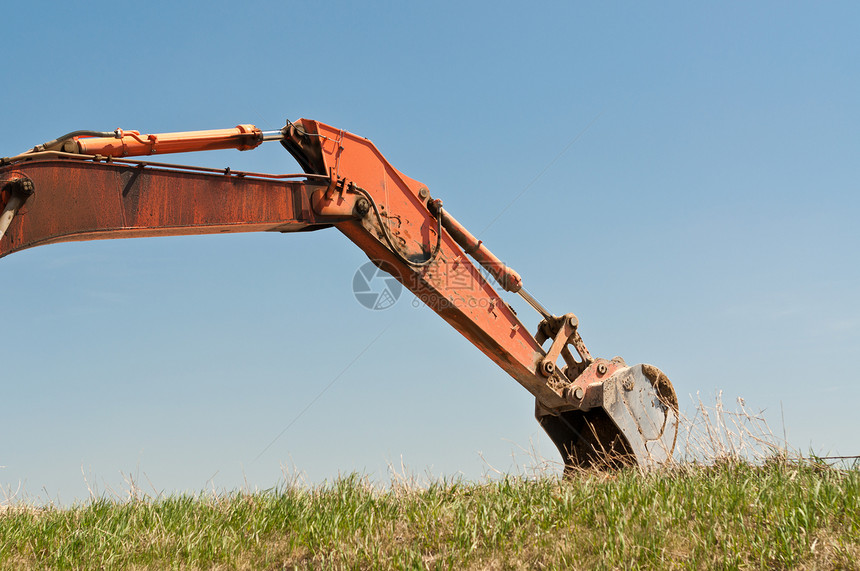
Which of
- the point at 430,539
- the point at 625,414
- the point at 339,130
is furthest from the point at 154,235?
the point at 625,414

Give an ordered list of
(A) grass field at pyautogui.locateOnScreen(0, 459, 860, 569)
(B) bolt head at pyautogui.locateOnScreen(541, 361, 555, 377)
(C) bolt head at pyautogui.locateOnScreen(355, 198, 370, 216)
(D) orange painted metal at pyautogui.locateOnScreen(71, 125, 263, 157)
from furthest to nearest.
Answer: (B) bolt head at pyautogui.locateOnScreen(541, 361, 555, 377)
(C) bolt head at pyautogui.locateOnScreen(355, 198, 370, 216)
(D) orange painted metal at pyautogui.locateOnScreen(71, 125, 263, 157)
(A) grass field at pyautogui.locateOnScreen(0, 459, 860, 569)

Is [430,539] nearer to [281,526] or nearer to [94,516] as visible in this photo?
[281,526]

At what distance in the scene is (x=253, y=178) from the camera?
5.90m

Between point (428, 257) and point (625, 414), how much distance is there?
2.71 metres

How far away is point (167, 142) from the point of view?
5.63 metres

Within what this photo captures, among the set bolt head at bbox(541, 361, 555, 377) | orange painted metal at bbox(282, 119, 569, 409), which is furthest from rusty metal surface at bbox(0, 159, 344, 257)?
bolt head at bbox(541, 361, 555, 377)

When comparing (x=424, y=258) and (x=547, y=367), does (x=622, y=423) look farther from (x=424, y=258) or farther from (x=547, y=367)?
(x=424, y=258)

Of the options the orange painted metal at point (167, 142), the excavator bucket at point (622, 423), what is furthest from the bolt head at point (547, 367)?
the orange painted metal at point (167, 142)

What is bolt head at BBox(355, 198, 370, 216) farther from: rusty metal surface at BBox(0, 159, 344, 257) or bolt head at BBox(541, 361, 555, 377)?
bolt head at BBox(541, 361, 555, 377)

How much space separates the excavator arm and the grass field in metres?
1.86

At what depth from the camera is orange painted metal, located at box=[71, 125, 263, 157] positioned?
17.4 ft

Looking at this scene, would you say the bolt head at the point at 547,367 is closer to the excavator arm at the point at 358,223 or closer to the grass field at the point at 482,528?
the excavator arm at the point at 358,223

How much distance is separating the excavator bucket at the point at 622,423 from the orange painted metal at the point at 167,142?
430cm

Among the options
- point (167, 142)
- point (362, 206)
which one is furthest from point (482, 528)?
point (167, 142)
